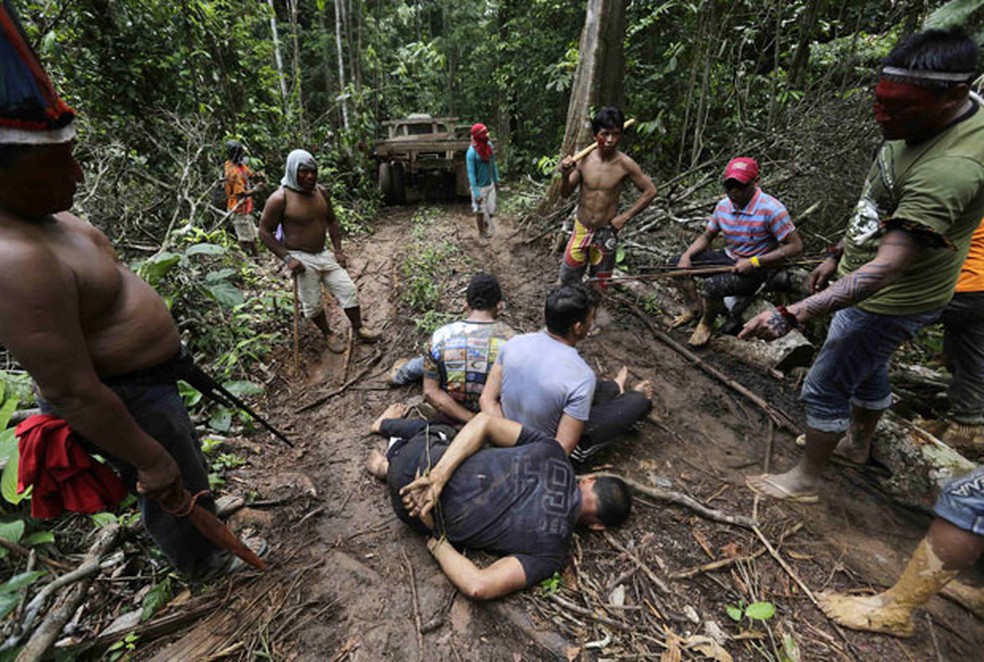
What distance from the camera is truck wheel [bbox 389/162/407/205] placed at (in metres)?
10.3

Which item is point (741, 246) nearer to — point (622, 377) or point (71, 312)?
point (622, 377)

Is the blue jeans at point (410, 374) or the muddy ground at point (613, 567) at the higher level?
the muddy ground at point (613, 567)

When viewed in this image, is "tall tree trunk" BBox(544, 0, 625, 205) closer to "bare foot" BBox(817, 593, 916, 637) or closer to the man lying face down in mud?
the man lying face down in mud

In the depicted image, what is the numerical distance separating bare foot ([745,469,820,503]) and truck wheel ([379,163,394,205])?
9.81 m

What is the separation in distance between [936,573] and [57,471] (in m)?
3.34

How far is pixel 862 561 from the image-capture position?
2.30 meters

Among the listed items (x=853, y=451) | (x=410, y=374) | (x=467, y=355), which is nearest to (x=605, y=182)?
(x=467, y=355)

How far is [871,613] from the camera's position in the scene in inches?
75.6

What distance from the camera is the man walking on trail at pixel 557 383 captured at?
2.50 m

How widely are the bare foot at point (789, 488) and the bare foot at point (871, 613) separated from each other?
66 cm

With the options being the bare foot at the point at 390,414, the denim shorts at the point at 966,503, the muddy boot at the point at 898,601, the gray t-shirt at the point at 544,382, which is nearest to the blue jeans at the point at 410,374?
the bare foot at the point at 390,414

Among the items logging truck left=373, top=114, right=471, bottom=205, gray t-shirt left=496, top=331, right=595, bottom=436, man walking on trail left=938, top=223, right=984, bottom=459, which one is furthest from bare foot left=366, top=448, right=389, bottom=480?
logging truck left=373, top=114, right=471, bottom=205

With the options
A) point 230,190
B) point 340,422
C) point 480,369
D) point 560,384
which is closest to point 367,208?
point 230,190

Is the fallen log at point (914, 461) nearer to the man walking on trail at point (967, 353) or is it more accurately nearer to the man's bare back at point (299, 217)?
the man walking on trail at point (967, 353)
